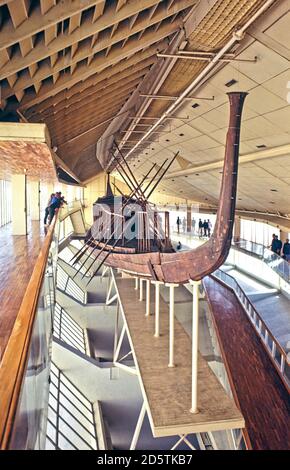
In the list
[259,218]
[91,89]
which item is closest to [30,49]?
[91,89]

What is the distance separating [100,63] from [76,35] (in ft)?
4.37

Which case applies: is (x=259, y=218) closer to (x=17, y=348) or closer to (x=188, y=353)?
(x=188, y=353)

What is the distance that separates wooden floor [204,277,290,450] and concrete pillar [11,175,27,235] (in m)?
6.40

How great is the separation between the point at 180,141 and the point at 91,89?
6930mm

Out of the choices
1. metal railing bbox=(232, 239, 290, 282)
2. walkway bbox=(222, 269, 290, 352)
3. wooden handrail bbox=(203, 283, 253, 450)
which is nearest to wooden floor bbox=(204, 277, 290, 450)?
wooden handrail bbox=(203, 283, 253, 450)

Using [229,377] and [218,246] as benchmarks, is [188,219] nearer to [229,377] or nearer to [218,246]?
[229,377]

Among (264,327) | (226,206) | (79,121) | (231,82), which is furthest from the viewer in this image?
(79,121)

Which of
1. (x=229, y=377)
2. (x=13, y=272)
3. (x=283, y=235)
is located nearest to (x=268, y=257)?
(x=283, y=235)

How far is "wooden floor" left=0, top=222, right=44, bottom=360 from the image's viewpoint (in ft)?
13.2

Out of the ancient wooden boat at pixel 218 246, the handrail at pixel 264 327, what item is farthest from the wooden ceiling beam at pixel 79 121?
the handrail at pixel 264 327

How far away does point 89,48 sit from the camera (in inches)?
194

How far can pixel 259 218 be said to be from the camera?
18219 millimetres

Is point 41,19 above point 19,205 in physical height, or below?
above
